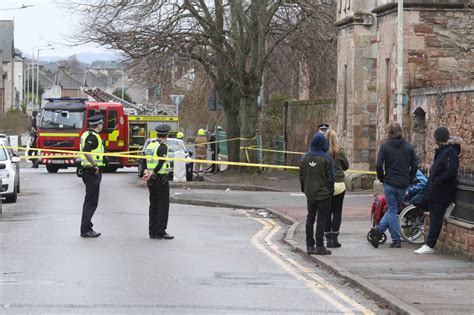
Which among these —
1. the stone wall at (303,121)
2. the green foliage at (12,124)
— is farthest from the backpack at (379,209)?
the green foliage at (12,124)

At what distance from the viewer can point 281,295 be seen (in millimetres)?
11477

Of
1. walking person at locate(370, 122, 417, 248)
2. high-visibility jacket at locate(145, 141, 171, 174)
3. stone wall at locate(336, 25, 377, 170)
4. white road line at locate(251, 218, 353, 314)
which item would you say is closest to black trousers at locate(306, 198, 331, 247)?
white road line at locate(251, 218, 353, 314)

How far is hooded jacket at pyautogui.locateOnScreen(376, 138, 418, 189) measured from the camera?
1602 centimetres

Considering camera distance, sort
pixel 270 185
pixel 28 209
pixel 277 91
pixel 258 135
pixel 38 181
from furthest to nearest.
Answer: pixel 277 91 < pixel 258 135 < pixel 38 181 < pixel 270 185 < pixel 28 209

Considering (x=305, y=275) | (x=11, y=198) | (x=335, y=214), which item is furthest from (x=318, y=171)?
(x=11, y=198)

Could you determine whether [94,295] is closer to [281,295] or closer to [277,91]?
[281,295]

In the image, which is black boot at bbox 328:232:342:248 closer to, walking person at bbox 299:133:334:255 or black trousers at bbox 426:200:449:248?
walking person at bbox 299:133:334:255

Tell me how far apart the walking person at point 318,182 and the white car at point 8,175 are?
35.7 ft

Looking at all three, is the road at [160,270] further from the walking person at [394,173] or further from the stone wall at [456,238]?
the stone wall at [456,238]

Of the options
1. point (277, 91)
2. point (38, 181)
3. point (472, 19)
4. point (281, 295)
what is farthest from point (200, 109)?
point (281, 295)

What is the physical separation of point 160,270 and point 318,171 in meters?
3.09

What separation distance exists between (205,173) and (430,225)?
26029mm

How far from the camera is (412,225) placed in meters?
16.6

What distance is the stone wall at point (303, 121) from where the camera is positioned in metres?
38.6
